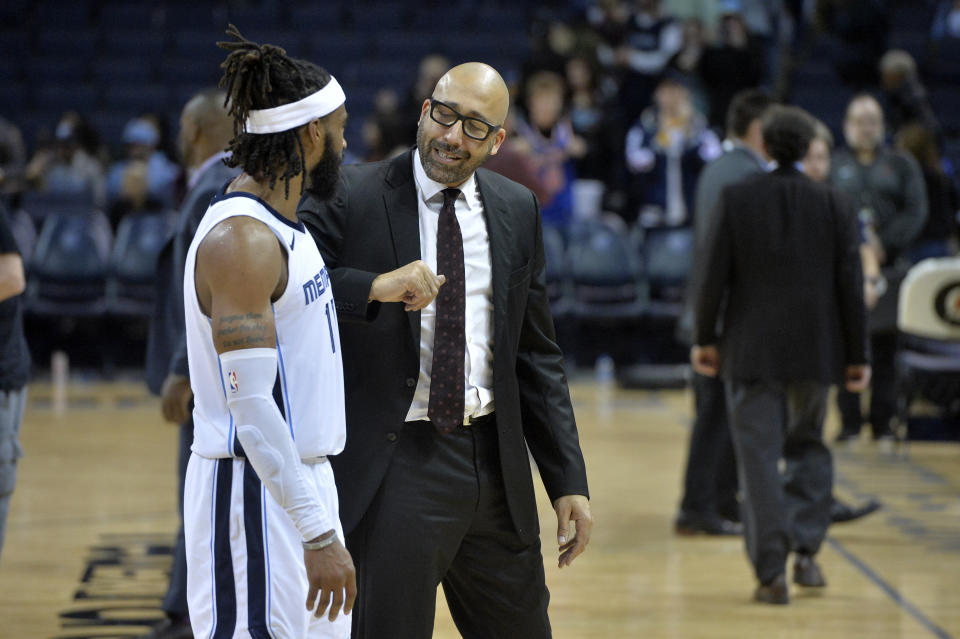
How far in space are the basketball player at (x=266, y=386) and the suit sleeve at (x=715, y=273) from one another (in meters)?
2.82

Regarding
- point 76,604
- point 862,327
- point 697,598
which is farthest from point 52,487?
point 862,327

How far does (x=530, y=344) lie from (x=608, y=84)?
33.7 feet

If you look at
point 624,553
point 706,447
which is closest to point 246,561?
point 624,553

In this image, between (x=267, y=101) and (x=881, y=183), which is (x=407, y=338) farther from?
(x=881, y=183)

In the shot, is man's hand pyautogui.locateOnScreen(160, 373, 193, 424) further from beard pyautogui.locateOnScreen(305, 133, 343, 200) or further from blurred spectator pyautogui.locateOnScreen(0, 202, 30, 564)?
beard pyautogui.locateOnScreen(305, 133, 343, 200)

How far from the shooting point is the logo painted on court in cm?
802

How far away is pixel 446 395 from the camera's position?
2.97 m

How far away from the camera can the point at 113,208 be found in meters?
12.2

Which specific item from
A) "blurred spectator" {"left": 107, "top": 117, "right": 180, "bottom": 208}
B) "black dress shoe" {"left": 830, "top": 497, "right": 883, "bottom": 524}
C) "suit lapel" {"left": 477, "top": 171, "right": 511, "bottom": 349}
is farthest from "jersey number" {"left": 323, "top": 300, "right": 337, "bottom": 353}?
"blurred spectator" {"left": 107, "top": 117, "right": 180, "bottom": 208}

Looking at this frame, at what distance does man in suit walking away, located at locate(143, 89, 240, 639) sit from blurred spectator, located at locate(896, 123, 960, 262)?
19.8ft

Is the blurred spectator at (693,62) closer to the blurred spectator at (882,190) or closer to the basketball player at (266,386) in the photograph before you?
the blurred spectator at (882,190)

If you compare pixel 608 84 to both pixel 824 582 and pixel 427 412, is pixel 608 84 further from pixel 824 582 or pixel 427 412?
pixel 427 412

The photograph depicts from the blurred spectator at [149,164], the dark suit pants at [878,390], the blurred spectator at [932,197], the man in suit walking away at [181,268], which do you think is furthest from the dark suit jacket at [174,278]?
the blurred spectator at [149,164]

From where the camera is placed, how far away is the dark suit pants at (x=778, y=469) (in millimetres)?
5090
